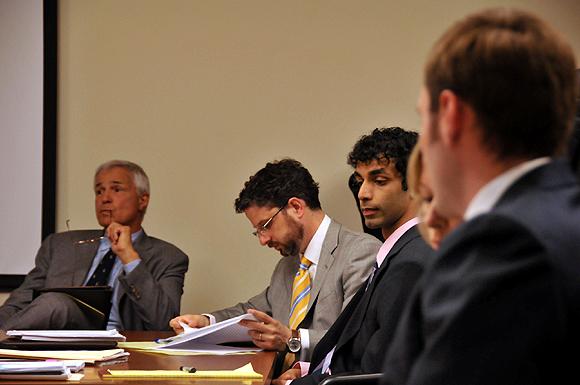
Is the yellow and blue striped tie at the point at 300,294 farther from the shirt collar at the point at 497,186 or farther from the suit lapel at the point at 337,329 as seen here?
the shirt collar at the point at 497,186

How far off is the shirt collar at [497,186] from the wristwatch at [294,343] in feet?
6.91

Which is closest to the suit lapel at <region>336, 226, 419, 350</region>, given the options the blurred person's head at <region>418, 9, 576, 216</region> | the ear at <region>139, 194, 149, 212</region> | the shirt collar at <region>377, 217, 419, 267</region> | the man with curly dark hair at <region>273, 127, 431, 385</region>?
the man with curly dark hair at <region>273, 127, 431, 385</region>

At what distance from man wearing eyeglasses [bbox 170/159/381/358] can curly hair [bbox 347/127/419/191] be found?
1.81 feet

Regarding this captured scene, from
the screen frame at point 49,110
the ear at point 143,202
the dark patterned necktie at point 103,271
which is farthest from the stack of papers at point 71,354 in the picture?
the screen frame at point 49,110

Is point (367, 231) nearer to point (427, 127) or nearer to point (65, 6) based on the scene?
point (65, 6)

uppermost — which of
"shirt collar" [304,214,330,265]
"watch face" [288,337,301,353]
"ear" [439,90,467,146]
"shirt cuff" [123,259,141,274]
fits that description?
"ear" [439,90,467,146]

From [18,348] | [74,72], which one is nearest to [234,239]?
[74,72]

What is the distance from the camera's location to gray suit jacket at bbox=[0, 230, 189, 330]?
3852mm

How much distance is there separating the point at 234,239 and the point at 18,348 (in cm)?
185

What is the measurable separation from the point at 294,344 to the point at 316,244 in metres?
0.56

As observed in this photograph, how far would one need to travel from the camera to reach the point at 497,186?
102 centimetres

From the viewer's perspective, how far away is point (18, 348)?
2754mm

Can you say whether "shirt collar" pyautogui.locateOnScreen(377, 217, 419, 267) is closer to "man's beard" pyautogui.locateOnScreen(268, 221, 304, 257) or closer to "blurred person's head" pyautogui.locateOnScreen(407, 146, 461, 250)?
"man's beard" pyautogui.locateOnScreen(268, 221, 304, 257)

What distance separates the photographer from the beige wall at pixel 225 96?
445 centimetres
